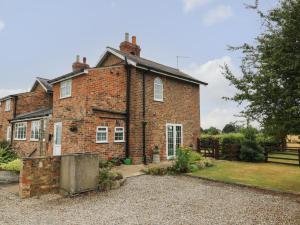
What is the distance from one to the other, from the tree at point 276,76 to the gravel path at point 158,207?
2.29m

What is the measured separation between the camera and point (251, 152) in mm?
15781

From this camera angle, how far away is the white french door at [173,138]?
15.4 metres

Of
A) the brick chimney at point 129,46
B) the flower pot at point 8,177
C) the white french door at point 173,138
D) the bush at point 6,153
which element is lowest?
the flower pot at point 8,177

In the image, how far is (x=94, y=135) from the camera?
11953 mm

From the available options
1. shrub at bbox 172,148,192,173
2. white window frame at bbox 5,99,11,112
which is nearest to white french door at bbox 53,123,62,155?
shrub at bbox 172,148,192,173

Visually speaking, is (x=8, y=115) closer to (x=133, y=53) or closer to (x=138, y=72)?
(x=133, y=53)

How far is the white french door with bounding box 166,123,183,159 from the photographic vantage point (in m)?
15.4

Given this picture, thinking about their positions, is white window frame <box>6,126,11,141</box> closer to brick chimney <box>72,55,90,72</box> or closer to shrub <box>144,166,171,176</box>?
brick chimney <box>72,55,90,72</box>

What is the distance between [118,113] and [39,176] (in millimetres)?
6433

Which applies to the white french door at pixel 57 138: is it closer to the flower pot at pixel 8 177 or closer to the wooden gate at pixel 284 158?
the flower pot at pixel 8 177

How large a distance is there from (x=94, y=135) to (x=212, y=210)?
7866mm

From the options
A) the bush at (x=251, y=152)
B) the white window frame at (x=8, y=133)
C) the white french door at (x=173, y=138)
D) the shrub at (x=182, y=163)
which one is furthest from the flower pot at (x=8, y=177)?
the bush at (x=251, y=152)

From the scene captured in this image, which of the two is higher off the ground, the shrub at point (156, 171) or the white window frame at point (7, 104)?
the white window frame at point (7, 104)

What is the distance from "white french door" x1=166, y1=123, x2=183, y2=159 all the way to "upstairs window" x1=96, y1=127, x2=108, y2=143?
4.76 metres
